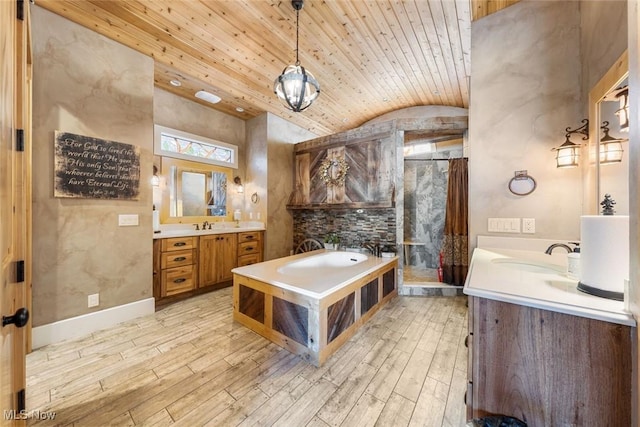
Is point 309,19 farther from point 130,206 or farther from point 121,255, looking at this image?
point 121,255

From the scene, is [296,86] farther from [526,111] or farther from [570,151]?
[570,151]

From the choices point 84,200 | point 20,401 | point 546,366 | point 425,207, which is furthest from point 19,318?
point 425,207

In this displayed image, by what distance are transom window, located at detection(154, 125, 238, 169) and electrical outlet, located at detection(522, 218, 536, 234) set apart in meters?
4.33

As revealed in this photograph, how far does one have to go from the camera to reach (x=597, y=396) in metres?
0.82

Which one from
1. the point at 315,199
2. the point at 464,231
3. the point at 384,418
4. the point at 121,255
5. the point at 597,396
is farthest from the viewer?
the point at 315,199

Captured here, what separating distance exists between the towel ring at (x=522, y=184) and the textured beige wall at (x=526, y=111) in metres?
0.04

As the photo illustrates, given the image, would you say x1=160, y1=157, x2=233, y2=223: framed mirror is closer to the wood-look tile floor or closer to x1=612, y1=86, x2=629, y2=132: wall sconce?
the wood-look tile floor

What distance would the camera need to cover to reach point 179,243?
321 centimetres

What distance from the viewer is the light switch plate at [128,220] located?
102 inches

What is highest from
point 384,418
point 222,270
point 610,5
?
point 610,5

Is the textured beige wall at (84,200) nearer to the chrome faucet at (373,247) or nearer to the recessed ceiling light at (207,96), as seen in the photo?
the recessed ceiling light at (207,96)

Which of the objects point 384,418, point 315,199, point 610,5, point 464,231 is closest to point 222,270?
point 315,199

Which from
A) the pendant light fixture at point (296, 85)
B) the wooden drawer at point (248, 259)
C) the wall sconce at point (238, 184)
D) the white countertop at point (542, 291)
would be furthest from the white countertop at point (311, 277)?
the wall sconce at point (238, 184)

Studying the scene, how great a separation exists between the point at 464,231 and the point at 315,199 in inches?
98.0
